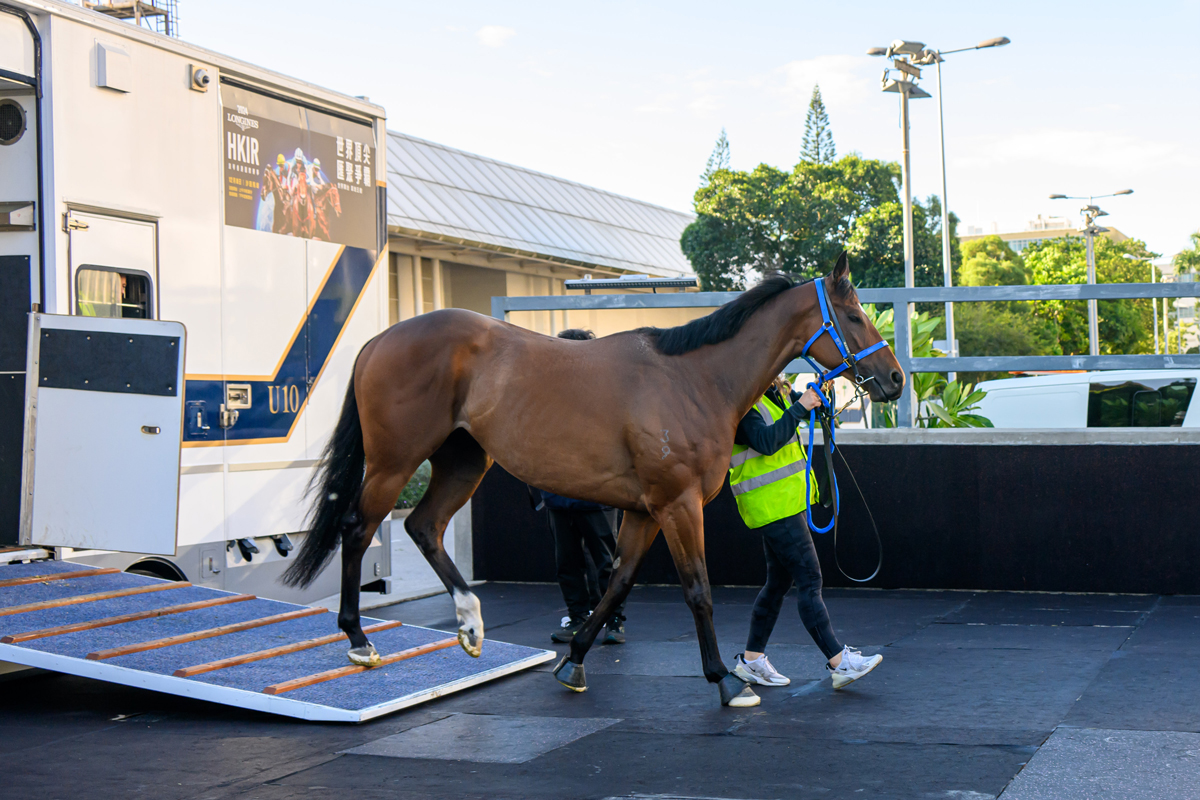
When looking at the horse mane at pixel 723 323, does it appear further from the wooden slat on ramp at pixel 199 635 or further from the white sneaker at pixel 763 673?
the wooden slat on ramp at pixel 199 635

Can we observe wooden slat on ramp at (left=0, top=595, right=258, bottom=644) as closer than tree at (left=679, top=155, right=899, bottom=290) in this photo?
Yes

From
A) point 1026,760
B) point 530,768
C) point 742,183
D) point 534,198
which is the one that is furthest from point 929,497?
point 742,183

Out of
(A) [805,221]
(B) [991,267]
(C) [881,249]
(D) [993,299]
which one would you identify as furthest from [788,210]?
(D) [993,299]

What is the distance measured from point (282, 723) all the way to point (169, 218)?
3221mm

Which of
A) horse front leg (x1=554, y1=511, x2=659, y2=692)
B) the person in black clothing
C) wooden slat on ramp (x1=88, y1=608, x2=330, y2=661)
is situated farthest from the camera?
the person in black clothing

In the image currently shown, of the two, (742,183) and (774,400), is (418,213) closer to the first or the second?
(774,400)

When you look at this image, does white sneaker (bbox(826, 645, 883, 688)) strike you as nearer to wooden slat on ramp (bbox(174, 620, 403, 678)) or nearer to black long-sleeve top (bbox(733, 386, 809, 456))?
black long-sleeve top (bbox(733, 386, 809, 456))

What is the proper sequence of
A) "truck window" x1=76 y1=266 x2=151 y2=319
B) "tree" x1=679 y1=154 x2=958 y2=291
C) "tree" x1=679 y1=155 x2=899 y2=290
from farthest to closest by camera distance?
"tree" x1=679 y1=155 x2=899 y2=290 < "tree" x1=679 y1=154 x2=958 y2=291 < "truck window" x1=76 y1=266 x2=151 y2=319

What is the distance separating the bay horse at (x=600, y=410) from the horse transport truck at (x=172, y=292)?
119cm

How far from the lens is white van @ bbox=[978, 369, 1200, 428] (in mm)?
9375

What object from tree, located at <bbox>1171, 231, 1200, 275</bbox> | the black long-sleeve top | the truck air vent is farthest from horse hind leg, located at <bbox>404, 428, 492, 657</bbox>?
tree, located at <bbox>1171, 231, 1200, 275</bbox>

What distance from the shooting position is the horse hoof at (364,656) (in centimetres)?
600

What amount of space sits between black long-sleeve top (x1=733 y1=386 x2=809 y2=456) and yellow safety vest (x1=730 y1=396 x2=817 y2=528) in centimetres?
7

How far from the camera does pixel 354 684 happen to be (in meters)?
5.81
